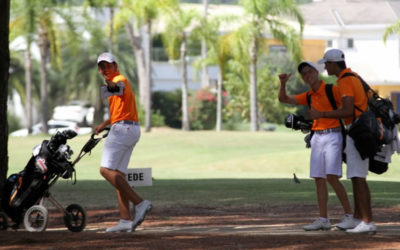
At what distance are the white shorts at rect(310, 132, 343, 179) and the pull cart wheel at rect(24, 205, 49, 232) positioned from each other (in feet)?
9.90

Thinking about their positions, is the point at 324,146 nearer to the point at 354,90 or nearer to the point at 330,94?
the point at 330,94

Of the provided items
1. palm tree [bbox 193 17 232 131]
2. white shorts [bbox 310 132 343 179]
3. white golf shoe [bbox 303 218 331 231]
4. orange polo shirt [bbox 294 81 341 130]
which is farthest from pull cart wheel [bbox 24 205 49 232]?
palm tree [bbox 193 17 232 131]

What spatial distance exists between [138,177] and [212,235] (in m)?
1.48

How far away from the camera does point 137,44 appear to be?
6359cm

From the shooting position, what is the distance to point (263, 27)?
2050 inches

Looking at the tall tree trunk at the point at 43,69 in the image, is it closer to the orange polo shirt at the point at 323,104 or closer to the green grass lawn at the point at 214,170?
the green grass lawn at the point at 214,170

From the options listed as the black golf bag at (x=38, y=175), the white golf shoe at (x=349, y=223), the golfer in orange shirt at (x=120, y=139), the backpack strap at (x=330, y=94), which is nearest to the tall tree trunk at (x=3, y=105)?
the black golf bag at (x=38, y=175)

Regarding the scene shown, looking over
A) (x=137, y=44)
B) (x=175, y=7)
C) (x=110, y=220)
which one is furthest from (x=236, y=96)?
(x=110, y=220)

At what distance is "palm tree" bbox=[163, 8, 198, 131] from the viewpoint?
5325 cm

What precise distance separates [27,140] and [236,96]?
18736mm

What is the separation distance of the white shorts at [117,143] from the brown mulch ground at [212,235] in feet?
2.55

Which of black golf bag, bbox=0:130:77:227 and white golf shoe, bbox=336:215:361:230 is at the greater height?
black golf bag, bbox=0:130:77:227

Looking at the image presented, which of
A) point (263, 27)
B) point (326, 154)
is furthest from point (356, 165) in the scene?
point (263, 27)

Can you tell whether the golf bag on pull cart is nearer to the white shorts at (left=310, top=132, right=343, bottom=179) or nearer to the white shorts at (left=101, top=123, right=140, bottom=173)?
the white shorts at (left=101, top=123, right=140, bottom=173)
